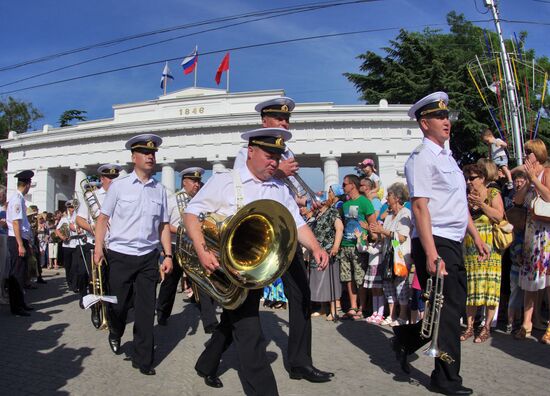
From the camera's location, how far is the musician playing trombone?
3740mm

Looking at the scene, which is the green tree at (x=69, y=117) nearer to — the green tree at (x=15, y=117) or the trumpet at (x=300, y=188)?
the green tree at (x=15, y=117)

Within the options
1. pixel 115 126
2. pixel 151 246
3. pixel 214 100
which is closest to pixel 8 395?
pixel 151 246

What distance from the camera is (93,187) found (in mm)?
7875

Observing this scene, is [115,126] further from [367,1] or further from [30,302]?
[30,302]

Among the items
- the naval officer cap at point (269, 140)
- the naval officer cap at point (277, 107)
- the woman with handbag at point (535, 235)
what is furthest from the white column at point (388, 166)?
the naval officer cap at point (269, 140)

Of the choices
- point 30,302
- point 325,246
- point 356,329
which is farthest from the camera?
point 30,302

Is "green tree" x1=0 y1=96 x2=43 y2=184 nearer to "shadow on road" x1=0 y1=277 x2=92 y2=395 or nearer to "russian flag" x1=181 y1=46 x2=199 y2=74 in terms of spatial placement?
"russian flag" x1=181 y1=46 x2=199 y2=74

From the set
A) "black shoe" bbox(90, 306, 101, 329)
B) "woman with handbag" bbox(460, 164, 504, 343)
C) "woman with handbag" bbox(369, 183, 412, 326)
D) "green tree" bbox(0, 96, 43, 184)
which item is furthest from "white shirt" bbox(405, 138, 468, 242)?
"green tree" bbox(0, 96, 43, 184)

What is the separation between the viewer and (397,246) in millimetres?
6551

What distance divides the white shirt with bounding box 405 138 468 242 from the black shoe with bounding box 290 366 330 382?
1662 millimetres

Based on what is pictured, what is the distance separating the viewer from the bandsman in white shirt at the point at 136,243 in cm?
481

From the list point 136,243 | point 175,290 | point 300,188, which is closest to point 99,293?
point 175,290

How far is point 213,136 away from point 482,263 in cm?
3326

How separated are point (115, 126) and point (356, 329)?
120ft
